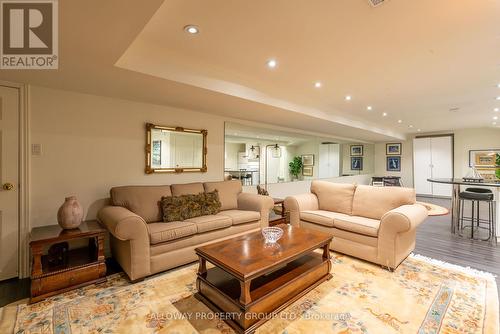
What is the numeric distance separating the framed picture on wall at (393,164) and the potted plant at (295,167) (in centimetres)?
533

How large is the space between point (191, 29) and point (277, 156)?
3.67 meters

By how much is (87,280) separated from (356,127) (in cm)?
608

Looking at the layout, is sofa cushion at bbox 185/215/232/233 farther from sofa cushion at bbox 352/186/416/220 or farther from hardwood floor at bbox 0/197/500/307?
sofa cushion at bbox 352/186/416/220

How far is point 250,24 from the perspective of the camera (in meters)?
1.96

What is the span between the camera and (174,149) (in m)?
3.66

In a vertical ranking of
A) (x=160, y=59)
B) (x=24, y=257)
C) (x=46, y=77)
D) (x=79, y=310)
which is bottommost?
(x=79, y=310)

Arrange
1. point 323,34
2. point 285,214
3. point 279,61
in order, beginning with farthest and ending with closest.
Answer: point 285,214 → point 279,61 → point 323,34

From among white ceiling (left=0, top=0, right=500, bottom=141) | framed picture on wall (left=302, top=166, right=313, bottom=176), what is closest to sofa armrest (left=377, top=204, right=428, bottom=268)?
white ceiling (left=0, top=0, right=500, bottom=141)

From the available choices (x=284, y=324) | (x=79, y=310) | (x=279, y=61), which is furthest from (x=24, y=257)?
(x=279, y=61)

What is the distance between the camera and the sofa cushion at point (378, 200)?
9.91 ft

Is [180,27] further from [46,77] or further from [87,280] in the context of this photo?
[87,280]

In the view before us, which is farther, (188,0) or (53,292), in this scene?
(53,292)

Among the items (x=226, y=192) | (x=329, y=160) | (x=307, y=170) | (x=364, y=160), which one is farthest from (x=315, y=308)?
(x=364, y=160)

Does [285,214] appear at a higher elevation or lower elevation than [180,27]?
lower
